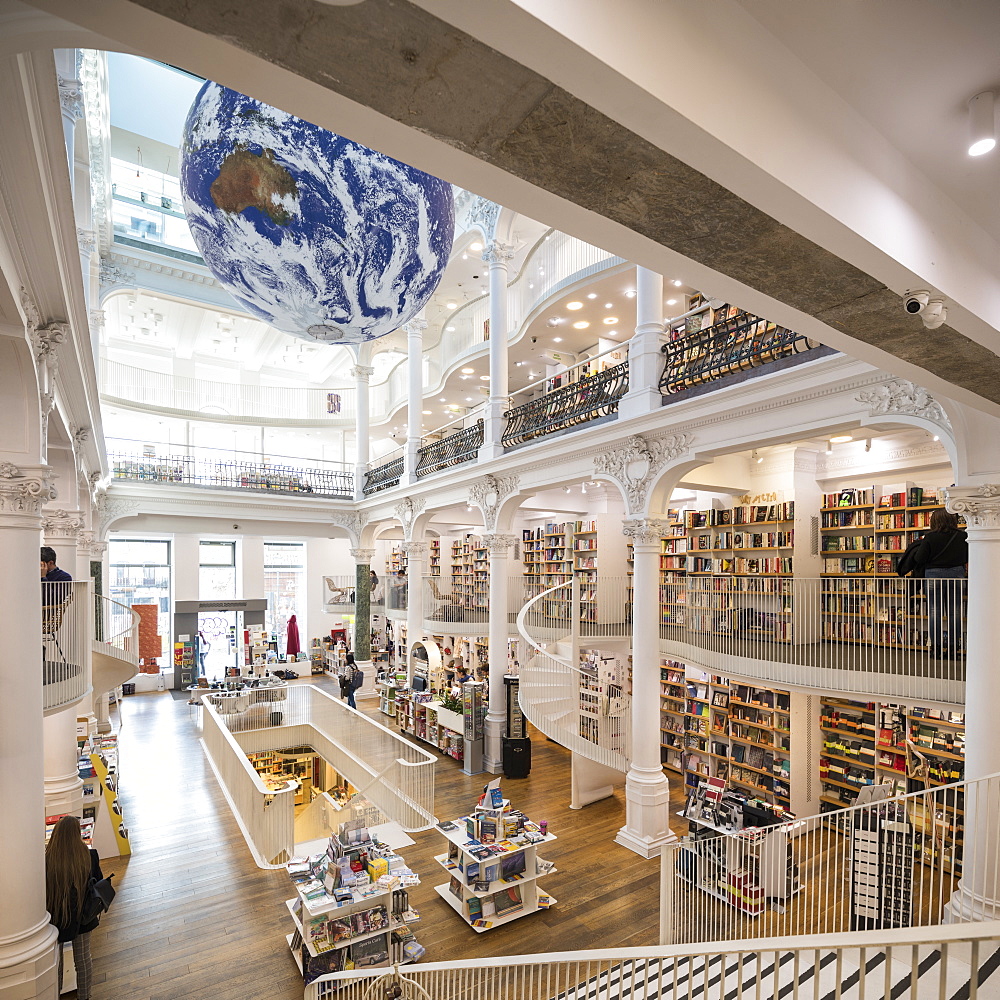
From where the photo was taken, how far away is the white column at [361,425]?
51.8ft

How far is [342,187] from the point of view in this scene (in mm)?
1938

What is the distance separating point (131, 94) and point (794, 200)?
13.6m

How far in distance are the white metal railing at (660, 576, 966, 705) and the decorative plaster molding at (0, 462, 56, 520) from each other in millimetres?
6671

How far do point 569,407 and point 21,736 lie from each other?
6724mm

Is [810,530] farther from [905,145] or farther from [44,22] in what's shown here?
[44,22]

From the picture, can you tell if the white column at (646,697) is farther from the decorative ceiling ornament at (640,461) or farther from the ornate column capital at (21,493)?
the ornate column capital at (21,493)

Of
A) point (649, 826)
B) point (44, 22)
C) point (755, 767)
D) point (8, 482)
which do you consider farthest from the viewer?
point (755, 767)

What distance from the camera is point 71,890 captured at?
4758 millimetres

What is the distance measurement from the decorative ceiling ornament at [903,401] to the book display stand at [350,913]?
5.65 m

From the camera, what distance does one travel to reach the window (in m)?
20.0

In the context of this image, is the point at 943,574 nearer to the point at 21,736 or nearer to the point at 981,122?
the point at 981,122

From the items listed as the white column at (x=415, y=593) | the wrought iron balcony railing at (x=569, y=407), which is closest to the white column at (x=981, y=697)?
the wrought iron balcony railing at (x=569, y=407)

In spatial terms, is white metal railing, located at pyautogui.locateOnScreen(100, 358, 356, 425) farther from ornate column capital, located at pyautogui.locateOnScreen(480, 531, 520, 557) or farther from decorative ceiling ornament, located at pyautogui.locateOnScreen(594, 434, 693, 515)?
decorative ceiling ornament, located at pyautogui.locateOnScreen(594, 434, 693, 515)

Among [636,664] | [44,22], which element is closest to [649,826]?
[636,664]
